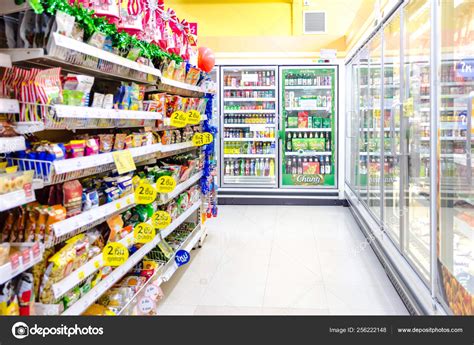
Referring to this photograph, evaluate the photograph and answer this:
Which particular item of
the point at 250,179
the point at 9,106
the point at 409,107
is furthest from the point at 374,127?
the point at 9,106

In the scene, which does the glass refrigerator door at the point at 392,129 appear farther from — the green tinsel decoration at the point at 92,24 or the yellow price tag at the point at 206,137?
the green tinsel decoration at the point at 92,24

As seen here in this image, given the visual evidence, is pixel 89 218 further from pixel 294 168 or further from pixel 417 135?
pixel 294 168

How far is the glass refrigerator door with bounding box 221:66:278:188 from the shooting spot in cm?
750

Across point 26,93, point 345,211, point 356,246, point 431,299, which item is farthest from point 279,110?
point 26,93

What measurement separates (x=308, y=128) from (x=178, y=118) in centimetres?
437

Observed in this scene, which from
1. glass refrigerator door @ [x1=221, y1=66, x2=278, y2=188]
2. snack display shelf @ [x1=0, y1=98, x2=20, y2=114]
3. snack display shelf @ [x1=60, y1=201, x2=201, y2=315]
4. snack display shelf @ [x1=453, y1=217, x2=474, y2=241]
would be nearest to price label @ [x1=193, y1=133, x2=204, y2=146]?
snack display shelf @ [x1=60, y1=201, x2=201, y2=315]

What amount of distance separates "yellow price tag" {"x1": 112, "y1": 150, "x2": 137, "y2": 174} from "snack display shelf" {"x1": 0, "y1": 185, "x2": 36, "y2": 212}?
0.79 meters

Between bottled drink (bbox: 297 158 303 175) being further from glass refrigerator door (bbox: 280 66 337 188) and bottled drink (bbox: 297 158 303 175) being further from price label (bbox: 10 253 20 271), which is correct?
price label (bbox: 10 253 20 271)

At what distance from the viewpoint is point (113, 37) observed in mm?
2469

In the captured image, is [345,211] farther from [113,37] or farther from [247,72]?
[113,37]

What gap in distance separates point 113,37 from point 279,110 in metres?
5.16

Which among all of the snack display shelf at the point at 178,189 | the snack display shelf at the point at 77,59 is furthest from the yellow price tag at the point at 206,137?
the snack display shelf at the point at 77,59

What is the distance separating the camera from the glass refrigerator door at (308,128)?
7477 mm

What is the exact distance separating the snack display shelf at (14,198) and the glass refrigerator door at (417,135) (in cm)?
250
